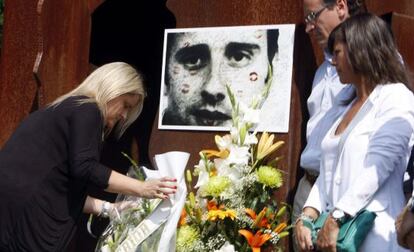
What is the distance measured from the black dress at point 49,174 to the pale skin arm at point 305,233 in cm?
71

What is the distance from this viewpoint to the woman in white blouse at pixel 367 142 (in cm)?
276

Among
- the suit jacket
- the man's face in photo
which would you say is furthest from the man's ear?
the suit jacket

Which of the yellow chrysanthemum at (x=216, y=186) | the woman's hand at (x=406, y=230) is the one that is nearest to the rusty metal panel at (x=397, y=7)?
the yellow chrysanthemum at (x=216, y=186)

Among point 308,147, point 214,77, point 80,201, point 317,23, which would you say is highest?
point 317,23

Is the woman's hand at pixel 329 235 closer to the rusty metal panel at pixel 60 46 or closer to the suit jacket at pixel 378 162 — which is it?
the suit jacket at pixel 378 162

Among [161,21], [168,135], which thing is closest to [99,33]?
[161,21]

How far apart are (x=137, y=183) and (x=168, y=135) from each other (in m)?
0.75

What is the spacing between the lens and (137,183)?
318cm

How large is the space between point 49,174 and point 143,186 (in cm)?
34

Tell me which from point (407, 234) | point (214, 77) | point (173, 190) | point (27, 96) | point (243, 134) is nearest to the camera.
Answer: point (407, 234)

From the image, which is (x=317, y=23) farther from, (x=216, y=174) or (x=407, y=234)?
(x=407, y=234)

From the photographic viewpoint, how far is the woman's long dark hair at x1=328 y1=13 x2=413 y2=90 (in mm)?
2971

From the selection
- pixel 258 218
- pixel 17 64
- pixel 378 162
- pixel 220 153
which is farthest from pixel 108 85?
pixel 17 64

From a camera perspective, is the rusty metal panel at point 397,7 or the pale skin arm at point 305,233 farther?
the rusty metal panel at point 397,7
